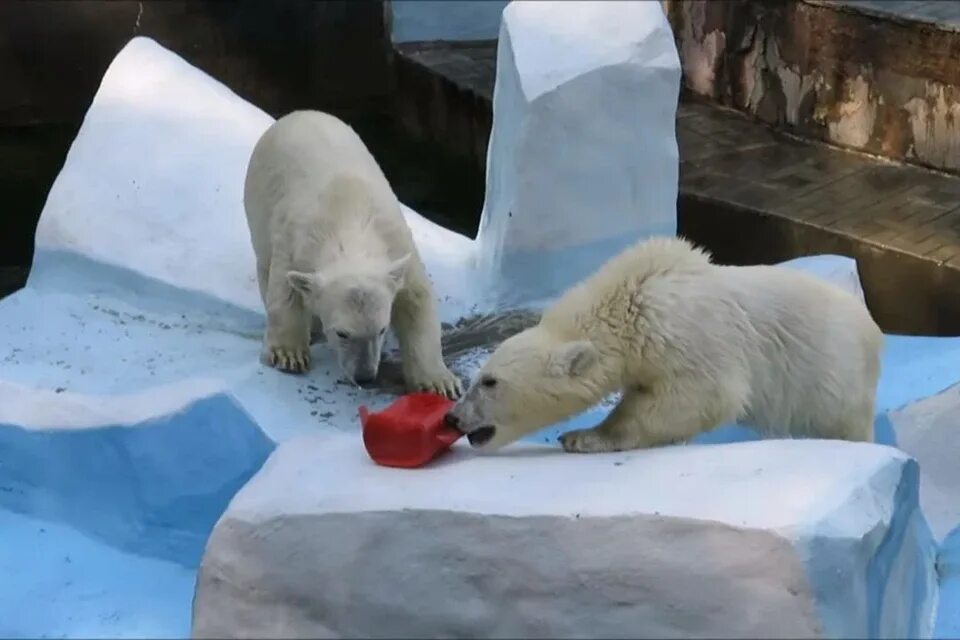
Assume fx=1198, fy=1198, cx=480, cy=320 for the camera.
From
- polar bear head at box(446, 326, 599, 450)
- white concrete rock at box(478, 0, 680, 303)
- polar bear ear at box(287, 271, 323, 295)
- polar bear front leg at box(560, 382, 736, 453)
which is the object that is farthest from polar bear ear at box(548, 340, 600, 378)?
white concrete rock at box(478, 0, 680, 303)

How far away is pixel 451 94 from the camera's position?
778 cm

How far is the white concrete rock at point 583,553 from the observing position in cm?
225

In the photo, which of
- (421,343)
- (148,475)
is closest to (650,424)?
(421,343)

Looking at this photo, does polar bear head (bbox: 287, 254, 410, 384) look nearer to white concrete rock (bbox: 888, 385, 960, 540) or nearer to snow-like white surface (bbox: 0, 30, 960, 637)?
snow-like white surface (bbox: 0, 30, 960, 637)

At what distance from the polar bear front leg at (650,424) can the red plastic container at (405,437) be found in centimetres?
32

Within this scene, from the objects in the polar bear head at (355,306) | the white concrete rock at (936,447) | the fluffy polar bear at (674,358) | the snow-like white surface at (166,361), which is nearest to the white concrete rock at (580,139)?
the snow-like white surface at (166,361)

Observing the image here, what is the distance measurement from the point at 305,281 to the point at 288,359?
45 centimetres

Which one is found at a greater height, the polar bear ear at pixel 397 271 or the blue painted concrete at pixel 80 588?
the polar bear ear at pixel 397 271

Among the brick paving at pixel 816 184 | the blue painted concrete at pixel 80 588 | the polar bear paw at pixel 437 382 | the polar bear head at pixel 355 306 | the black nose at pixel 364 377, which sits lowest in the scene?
the blue painted concrete at pixel 80 588

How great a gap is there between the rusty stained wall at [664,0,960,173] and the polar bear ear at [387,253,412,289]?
11.8 feet

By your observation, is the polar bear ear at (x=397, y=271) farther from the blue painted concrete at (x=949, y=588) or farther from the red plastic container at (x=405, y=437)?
the blue painted concrete at (x=949, y=588)

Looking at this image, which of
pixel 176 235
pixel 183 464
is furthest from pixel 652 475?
pixel 176 235

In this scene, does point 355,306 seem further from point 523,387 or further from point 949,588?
point 949,588

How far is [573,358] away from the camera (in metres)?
2.87
